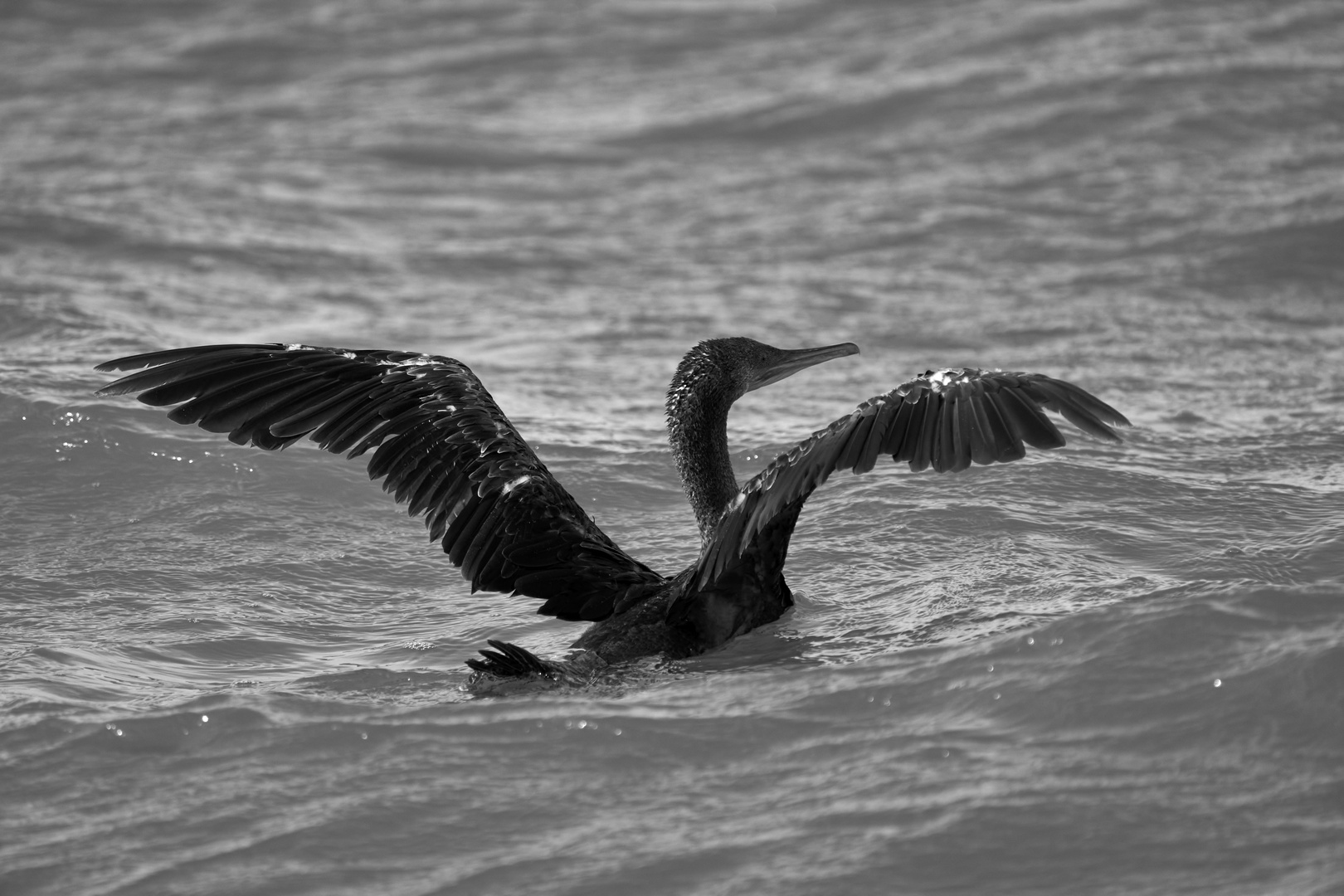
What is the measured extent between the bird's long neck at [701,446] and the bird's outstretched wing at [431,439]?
37 cm

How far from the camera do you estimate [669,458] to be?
8461 mm

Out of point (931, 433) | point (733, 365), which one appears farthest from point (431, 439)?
point (931, 433)

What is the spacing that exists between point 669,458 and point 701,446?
6.50 feet

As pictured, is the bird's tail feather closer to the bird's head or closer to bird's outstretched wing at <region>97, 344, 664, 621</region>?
bird's outstretched wing at <region>97, 344, 664, 621</region>

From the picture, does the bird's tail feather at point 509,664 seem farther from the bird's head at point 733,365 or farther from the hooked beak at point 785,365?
the hooked beak at point 785,365

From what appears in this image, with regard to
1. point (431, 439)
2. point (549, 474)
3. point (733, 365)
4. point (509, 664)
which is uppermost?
point (733, 365)

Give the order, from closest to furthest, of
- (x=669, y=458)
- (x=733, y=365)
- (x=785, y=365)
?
(x=733, y=365)
(x=785, y=365)
(x=669, y=458)

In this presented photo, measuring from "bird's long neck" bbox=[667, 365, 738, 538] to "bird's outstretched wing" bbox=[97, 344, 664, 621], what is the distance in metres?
0.37

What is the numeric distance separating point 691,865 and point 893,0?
1567 centimetres

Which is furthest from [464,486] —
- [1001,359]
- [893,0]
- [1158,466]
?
[893,0]

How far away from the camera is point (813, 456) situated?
5.28 m

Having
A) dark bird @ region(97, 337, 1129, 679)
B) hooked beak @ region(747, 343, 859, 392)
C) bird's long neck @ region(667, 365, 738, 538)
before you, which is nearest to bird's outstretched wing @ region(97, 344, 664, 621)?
dark bird @ region(97, 337, 1129, 679)

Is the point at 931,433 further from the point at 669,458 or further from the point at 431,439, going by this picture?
the point at 669,458

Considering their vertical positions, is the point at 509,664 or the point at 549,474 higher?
the point at 549,474
